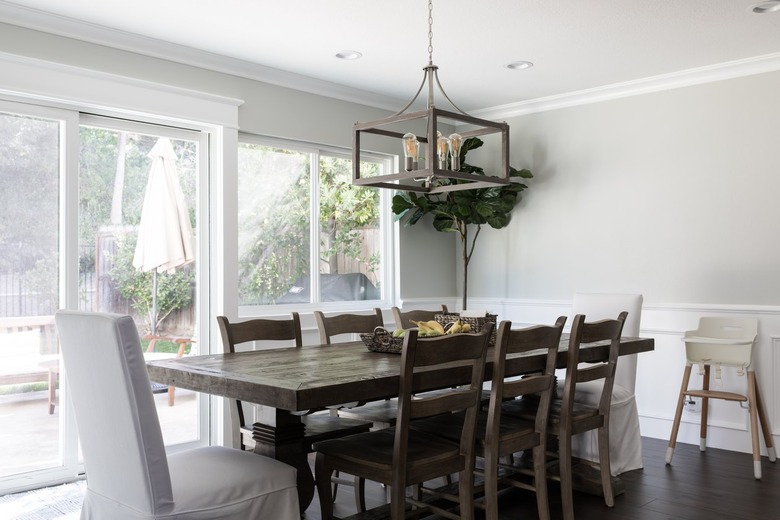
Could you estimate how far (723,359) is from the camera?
4.43 m

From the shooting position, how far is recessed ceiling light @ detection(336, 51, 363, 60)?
449cm

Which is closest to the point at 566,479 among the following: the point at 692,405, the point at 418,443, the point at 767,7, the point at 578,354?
the point at 578,354

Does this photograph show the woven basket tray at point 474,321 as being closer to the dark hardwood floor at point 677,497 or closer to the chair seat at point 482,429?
the chair seat at point 482,429

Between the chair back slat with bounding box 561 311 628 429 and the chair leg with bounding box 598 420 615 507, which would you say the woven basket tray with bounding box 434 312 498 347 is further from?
the chair leg with bounding box 598 420 615 507

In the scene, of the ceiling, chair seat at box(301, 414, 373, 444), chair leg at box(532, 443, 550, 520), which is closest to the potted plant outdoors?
the ceiling

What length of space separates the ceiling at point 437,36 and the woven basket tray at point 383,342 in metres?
1.75

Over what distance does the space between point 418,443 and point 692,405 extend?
9.74ft

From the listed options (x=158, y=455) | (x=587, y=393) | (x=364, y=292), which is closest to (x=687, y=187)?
(x=587, y=393)

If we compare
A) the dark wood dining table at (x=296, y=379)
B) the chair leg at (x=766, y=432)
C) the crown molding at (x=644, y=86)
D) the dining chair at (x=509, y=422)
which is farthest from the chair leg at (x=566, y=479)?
the crown molding at (x=644, y=86)

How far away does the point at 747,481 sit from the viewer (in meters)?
3.90

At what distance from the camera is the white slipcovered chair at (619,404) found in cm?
380

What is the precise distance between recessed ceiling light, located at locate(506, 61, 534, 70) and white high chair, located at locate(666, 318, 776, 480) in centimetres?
209

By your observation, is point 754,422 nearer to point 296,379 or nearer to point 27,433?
point 296,379

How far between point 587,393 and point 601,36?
213 cm
